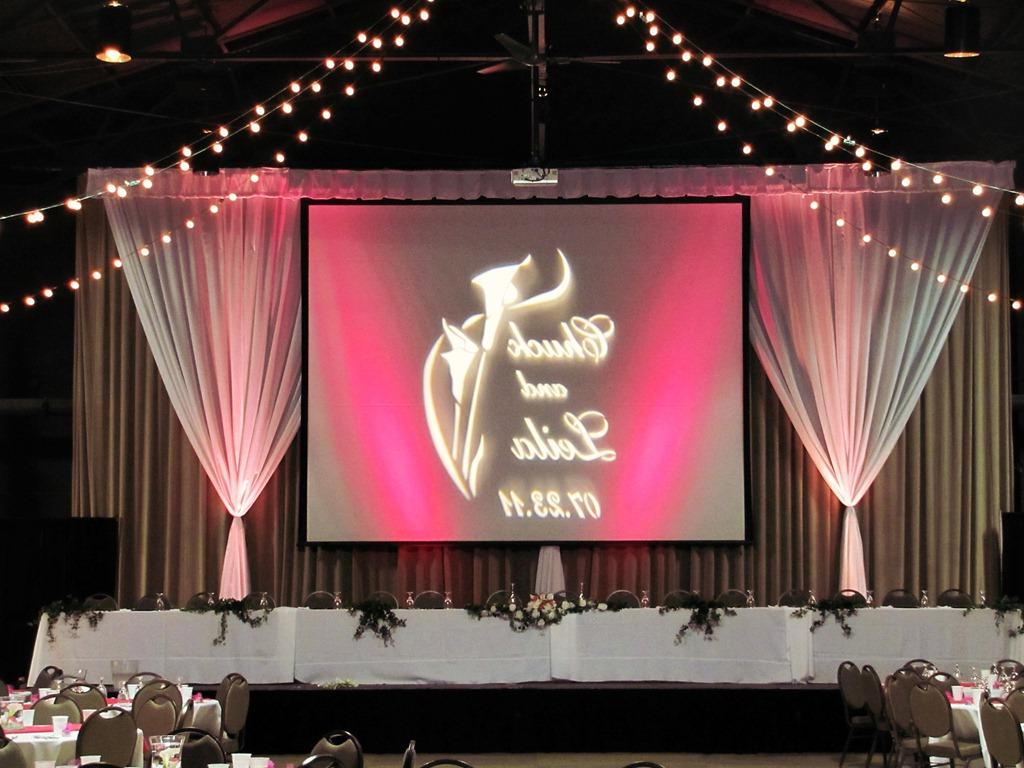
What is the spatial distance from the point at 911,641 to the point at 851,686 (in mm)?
1216

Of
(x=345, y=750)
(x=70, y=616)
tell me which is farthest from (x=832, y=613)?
(x=70, y=616)

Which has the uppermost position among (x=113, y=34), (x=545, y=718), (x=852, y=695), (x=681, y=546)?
(x=113, y=34)

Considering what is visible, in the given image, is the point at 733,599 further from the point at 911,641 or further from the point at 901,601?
the point at 911,641

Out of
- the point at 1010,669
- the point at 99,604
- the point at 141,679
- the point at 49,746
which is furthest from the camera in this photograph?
the point at 99,604

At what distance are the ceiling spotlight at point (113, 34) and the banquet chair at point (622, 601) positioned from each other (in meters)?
5.36

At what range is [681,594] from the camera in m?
11.8

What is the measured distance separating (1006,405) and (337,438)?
6464 millimetres

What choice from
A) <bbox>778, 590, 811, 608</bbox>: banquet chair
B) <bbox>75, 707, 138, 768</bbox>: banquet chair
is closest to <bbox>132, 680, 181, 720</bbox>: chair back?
<bbox>75, 707, 138, 768</bbox>: banquet chair

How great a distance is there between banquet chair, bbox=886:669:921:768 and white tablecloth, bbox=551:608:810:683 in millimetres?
1608

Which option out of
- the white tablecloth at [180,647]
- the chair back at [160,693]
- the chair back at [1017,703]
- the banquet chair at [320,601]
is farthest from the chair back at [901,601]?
the chair back at [160,693]

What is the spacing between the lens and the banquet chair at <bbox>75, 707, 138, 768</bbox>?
7.21 metres

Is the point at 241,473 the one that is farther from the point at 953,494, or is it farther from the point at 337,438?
the point at 953,494

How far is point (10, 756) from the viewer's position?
6547 mm

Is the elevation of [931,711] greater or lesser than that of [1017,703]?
lesser
